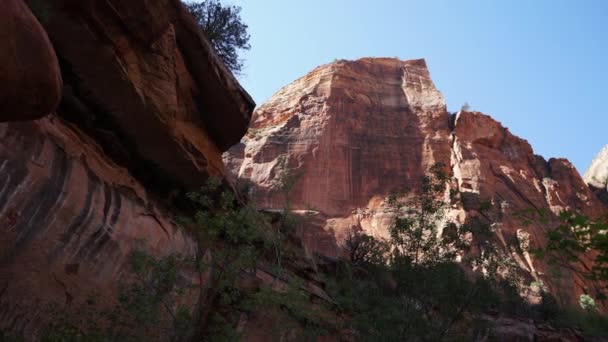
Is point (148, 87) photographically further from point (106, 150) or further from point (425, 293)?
point (425, 293)

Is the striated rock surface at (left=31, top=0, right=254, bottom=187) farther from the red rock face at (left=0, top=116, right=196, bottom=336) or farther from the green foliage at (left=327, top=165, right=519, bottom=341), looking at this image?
the green foliage at (left=327, top=165, right=519, bottom=341)

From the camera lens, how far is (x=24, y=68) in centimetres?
431

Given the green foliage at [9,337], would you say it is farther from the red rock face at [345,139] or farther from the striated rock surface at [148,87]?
the red rock face at [345,139]

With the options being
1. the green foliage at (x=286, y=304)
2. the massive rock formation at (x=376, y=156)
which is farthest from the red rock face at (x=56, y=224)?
the massive rock formation at (x=376, y=156)

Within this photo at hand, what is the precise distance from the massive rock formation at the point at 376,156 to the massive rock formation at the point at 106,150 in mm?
19516

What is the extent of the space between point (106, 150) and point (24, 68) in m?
9.46

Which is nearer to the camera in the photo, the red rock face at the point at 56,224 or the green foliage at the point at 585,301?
the red rock face at the point at 56,224

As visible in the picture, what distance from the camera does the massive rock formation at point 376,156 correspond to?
3606 centimetres

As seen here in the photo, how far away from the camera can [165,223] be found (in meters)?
13.4

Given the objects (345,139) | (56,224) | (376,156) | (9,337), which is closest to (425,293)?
(56,224)

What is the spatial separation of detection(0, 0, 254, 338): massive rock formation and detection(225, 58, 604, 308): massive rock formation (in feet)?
64.0

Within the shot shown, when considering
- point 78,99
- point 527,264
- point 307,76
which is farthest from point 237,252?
point 307,76

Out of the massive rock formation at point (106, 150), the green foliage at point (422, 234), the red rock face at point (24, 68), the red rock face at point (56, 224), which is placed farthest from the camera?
the green foliage at point (422, 234)

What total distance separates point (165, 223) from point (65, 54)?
4.93m
